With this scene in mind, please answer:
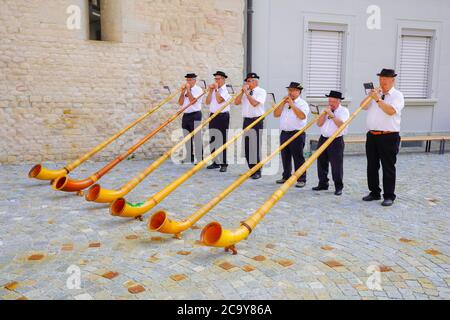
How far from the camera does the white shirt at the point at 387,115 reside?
563 cm

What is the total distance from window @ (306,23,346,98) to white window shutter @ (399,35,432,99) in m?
1.91

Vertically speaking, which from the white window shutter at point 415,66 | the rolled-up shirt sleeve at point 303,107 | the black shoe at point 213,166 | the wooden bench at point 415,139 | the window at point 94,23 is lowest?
the black shoe at point 213,166

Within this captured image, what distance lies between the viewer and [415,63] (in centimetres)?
1161

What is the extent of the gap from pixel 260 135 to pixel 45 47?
4.55 meters

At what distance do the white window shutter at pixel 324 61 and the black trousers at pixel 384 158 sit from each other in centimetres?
494

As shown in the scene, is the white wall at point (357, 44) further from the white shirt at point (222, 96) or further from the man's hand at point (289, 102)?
the man's hand at point (289, 102)

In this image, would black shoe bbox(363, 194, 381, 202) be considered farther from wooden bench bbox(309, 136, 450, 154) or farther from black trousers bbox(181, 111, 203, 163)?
wooden bench bbox(309, 136, 450, 154)

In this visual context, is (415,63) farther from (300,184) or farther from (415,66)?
(300,184)

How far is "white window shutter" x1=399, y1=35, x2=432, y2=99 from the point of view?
11430 mm

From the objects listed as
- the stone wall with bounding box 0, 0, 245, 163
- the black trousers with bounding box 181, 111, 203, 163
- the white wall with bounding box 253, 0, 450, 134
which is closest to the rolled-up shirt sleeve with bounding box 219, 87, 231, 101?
the black trousers with bounding box 181, 111, 203, 163

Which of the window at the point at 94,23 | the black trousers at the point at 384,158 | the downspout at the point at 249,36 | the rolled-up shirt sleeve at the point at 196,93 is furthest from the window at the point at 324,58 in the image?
the window at the point at 94,23

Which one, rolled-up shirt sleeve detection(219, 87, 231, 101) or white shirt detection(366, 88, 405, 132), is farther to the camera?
rolled-up shirt sleeve detection(219, 87, 231, 101)

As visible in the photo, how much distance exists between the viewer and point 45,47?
27.2 ft
